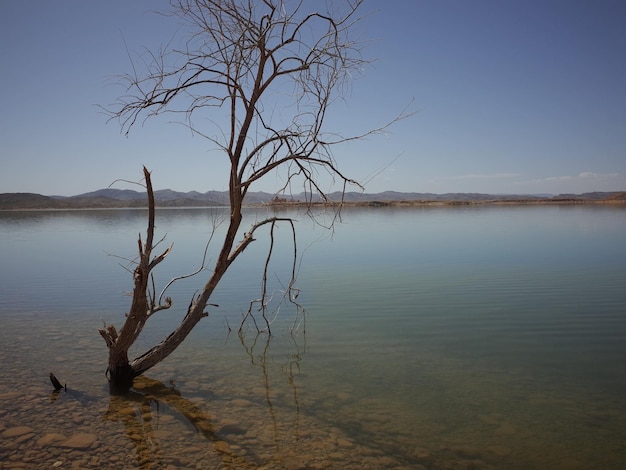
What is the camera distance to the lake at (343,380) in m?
4.07

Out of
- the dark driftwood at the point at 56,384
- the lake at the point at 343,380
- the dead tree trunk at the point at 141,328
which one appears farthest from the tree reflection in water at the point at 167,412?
→ the dark driftwood at the point at 56,384

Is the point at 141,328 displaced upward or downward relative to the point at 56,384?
upward

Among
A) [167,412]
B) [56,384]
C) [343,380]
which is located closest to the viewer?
[167,412]

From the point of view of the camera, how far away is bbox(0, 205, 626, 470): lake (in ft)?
13.4

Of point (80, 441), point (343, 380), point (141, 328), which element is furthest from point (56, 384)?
point (343, 380)

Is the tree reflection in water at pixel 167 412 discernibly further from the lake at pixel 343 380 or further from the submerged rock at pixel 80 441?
the submerged rock at pixel 80 441

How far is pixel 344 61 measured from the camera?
527 cm

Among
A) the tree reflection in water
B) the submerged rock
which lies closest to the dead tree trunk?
the tree reflection in water

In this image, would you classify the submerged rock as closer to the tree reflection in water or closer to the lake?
the lake

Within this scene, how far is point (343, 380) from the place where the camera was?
5.57 m

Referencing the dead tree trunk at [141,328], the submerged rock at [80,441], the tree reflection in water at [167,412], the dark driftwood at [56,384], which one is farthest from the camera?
the dark driftwood at [56,384]

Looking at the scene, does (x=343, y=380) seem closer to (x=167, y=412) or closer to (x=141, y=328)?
(x=167, y=412)

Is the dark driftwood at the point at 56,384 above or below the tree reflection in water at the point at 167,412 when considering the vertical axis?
above

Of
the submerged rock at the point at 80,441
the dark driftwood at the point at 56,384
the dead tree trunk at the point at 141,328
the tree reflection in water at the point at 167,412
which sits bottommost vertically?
the tree reflection in water at the point at 167,412
